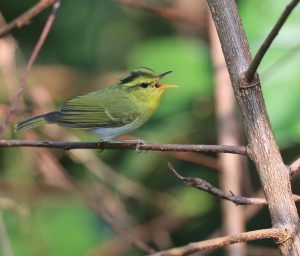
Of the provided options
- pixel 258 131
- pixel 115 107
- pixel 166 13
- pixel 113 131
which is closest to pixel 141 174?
pixel 115 107

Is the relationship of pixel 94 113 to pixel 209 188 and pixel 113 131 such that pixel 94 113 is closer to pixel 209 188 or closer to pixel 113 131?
pixel 113 131

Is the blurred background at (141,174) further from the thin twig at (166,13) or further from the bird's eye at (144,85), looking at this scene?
the bird's eye at (144,85)

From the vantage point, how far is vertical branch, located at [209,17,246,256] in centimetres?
225

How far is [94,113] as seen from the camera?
92.3 inches

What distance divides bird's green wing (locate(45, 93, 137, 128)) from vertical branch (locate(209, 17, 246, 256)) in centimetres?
38

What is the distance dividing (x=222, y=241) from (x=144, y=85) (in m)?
1.69

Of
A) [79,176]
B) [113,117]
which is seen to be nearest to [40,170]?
[79,176]

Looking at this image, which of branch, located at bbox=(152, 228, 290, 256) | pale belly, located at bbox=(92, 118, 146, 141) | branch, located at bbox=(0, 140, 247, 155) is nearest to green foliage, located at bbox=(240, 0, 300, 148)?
pale belly, located at bbox=(92, 118, 146, 141)

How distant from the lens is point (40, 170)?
110 inches

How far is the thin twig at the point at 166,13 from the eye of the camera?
2.23 m

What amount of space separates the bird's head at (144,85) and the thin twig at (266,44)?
142 centimetres

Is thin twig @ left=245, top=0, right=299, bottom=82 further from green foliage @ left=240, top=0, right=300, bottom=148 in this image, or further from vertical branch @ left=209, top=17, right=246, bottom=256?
vertical branch @ left=209, top=17, right=246, bottom=256

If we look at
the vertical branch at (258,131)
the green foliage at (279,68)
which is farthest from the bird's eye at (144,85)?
the vertical branch at (258,131)

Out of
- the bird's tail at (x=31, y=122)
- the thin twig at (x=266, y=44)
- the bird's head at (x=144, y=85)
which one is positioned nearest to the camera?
the thin twig at (x=266, y=44)
